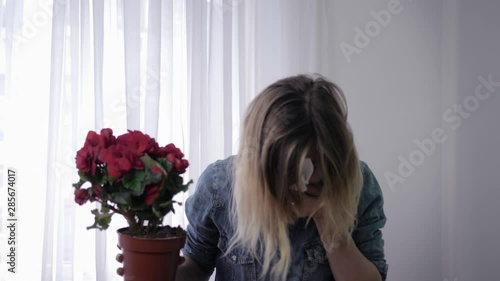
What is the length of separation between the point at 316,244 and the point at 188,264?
0.28 m

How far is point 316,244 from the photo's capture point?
1035 millimetres

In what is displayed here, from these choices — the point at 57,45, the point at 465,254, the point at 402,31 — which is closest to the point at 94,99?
the point at 57,45

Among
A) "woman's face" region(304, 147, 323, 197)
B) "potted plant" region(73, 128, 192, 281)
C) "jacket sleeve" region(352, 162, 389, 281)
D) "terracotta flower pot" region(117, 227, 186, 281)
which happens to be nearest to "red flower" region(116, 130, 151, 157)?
"potted plant" region(73, 128, 192, 281)

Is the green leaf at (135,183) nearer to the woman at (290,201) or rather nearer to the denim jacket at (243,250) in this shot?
the woman at (290,201)

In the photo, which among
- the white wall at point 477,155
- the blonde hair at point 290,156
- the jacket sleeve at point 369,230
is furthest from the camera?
the white wall at point 477,155

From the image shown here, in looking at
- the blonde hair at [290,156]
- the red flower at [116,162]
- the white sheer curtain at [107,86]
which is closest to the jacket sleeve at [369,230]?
the blonde hair at [290,156]

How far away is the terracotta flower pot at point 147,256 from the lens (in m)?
0.73

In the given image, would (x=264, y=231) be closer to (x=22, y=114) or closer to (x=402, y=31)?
(x=22, y=114)

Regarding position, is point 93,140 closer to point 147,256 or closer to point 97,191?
point 97,191

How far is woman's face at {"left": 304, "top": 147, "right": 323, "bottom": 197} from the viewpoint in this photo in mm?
811

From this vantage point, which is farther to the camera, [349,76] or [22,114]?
[349,76]

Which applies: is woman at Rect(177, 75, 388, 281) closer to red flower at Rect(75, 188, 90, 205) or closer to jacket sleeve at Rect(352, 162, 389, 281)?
jacket sleeve at Rect(352, 162, 389, 281)

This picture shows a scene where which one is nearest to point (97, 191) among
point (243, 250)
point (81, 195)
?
point (81, 195)

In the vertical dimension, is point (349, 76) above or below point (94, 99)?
above
